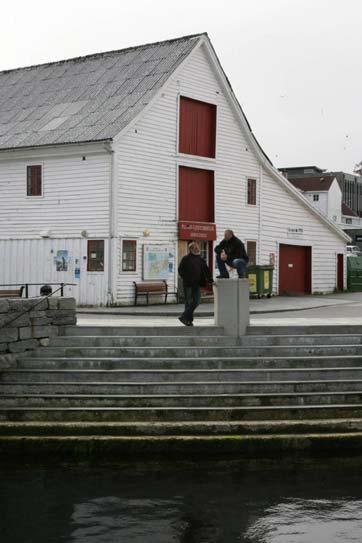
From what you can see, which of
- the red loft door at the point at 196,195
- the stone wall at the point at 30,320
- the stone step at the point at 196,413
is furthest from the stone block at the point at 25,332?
the red loft door at the point at 196,195

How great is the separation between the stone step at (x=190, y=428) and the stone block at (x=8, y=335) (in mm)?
1977

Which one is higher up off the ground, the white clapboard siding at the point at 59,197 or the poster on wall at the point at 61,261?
the white clapboard siding at the point at 59,197

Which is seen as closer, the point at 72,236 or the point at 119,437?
the point at 119,437

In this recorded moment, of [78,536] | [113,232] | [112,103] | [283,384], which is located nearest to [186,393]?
[283,384]

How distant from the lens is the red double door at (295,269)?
32.9 m

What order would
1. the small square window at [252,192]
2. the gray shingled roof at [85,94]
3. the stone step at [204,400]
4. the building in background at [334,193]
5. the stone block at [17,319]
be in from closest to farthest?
the stone step at [204,400], the stone block at [17,319], the gray shingled roof at [85,94], the small square window at [252,192], the building in background at [334,193]

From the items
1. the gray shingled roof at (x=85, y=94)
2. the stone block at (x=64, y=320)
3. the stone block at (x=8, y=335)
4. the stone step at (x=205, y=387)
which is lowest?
the stone step at (x=205, y=387)

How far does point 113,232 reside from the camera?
25672 mm

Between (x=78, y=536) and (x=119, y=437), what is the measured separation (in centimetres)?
321

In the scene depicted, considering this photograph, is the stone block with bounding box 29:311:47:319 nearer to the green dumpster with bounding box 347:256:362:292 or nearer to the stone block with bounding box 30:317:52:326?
the stone block with bounding box 30:317:52:326

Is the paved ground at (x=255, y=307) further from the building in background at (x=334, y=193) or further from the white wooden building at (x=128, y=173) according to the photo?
the building in background at (x=334, y=193)

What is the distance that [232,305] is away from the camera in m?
15.1

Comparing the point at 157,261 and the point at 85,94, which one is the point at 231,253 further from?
the point at 85,94

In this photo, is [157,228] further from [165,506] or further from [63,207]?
[165,506]
